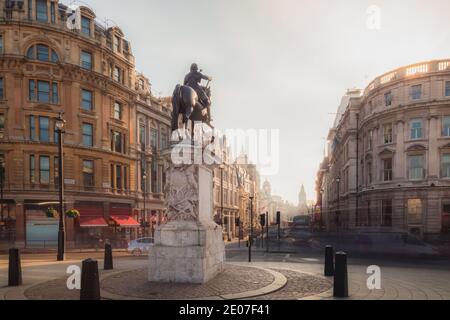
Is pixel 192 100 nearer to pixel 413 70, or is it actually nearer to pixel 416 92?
pixel 416 92

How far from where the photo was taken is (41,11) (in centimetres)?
2947

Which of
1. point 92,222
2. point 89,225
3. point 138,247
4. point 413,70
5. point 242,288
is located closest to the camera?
point 242,288

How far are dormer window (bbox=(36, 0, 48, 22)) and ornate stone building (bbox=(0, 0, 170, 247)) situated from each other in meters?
0.08

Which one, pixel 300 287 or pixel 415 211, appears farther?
pixel 415 211

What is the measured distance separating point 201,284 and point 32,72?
2851cm

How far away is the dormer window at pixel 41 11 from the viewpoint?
2928cm

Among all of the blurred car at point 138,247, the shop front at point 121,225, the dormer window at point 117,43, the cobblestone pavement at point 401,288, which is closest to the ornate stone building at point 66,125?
the dormer window at point 117,43

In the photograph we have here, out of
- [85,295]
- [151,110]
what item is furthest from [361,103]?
[85,295]

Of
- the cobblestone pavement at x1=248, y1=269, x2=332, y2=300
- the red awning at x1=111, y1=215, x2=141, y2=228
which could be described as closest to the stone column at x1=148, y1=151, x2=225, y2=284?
the cobblestone pavement at x1=248, y1=269, x2=332, y2=300

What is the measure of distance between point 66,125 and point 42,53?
690 cm

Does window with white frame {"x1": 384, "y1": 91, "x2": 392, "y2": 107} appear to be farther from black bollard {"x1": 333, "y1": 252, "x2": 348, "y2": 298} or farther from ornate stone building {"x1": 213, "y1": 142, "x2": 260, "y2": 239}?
black bollard {"x1": 333, "y1": 252, "x2": 348, "y2": 298}

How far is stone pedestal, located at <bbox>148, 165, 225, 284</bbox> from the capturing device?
29.0ft

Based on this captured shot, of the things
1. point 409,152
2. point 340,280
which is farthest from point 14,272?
point 409,152

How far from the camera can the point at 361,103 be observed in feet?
136
